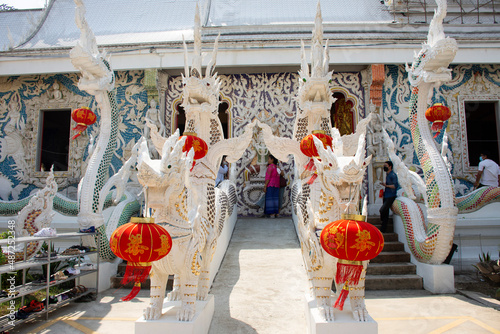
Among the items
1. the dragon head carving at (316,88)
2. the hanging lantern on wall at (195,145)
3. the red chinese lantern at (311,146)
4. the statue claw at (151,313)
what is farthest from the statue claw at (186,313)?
the dragon head carving at (316,88)

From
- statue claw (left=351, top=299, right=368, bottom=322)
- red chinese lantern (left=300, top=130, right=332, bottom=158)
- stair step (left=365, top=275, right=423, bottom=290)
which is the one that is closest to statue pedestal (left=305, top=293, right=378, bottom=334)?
statue claw (left=351, top=299, right=368, bottom=322)

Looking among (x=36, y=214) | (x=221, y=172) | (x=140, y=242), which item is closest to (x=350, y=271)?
(x=140, y=242)

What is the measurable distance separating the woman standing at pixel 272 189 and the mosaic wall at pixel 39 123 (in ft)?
10.2

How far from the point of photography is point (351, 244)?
89.2 inches

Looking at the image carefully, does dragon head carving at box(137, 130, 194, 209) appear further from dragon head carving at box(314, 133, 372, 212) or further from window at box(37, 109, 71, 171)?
window at box(37, 109, 71, 171)

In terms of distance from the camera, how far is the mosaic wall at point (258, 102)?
762 centimetres

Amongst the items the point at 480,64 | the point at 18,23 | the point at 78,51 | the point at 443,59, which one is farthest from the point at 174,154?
the point at 18,23

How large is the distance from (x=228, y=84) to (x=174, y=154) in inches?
221

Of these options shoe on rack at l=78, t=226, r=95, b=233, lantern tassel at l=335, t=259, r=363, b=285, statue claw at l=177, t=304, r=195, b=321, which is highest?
shoe on rack at l=78, t=226, r=95, b=233

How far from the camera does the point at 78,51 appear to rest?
176 inches

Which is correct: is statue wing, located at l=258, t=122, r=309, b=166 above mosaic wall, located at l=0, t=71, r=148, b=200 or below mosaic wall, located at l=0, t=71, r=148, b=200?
below

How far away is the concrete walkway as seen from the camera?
10.8 feet

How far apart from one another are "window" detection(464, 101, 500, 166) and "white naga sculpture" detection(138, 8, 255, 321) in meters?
6.78

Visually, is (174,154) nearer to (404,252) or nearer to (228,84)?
(404,252)
